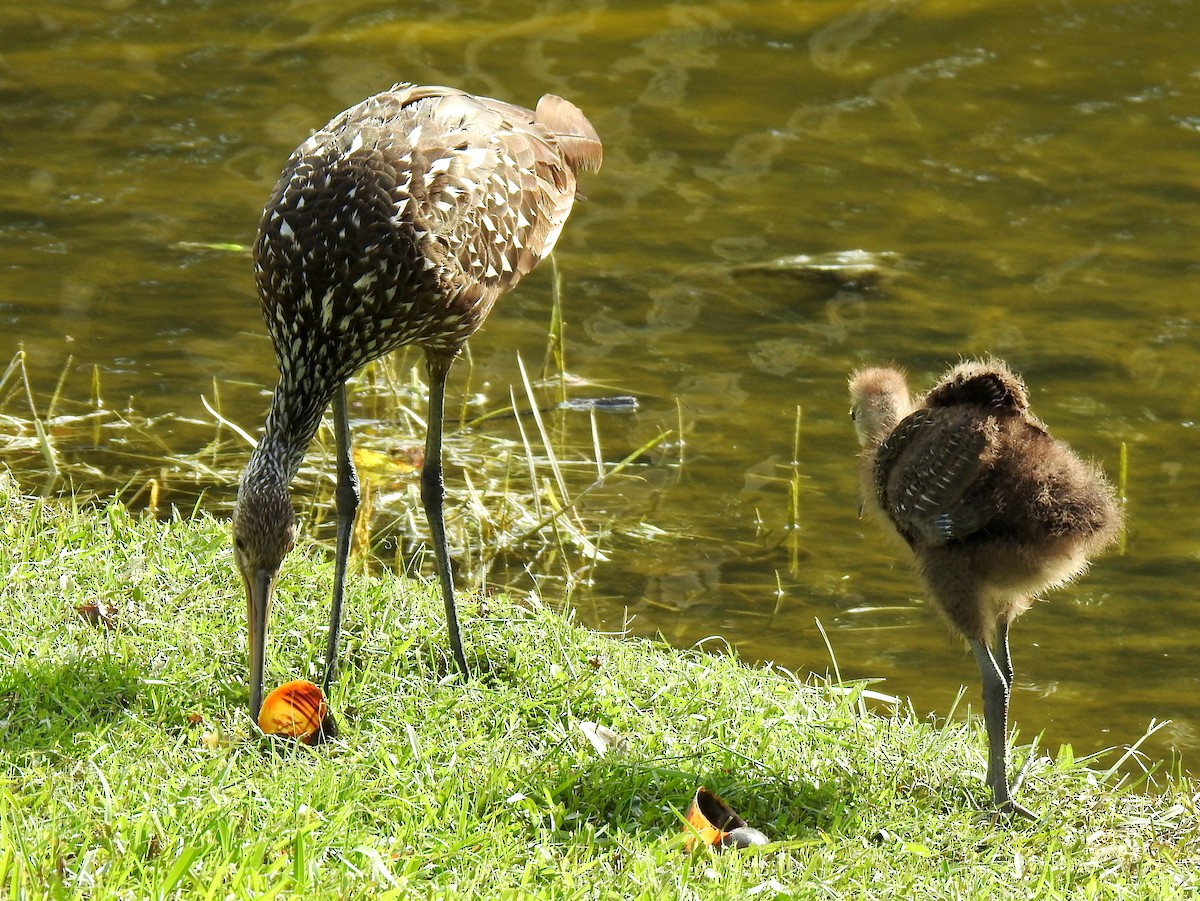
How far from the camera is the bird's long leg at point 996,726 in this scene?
16.2 ft

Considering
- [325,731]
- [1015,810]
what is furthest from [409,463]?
[1015,810]

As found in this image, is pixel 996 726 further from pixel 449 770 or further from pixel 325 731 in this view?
pixel 325 731

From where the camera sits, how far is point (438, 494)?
6.06 metres

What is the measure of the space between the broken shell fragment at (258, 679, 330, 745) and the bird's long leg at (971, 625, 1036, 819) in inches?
78.3

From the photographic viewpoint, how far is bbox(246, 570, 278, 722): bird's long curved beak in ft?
16.2

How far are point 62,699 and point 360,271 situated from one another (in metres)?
1.59

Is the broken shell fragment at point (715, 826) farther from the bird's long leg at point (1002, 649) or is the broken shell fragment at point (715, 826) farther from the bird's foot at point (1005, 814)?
the bird's long leg at point (1002, 649)

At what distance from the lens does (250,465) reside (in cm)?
523

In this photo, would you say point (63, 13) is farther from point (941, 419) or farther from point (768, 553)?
point (941, 419)

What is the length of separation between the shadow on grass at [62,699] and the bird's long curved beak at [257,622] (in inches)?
14.6

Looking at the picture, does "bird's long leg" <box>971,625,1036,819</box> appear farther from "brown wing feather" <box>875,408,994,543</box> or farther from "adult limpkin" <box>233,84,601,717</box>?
"adult limpkin" <box>233,84,601,717</box>

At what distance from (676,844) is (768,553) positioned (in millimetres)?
3096

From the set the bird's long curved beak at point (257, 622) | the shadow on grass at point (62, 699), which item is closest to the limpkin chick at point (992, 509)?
the bird's long curved beak at point (257, 622)

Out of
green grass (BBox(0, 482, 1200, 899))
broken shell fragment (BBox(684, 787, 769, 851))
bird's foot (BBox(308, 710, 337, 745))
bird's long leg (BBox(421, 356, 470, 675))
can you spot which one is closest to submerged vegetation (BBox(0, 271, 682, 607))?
bird's long leg (BBox(421, 356, 470, 675))
